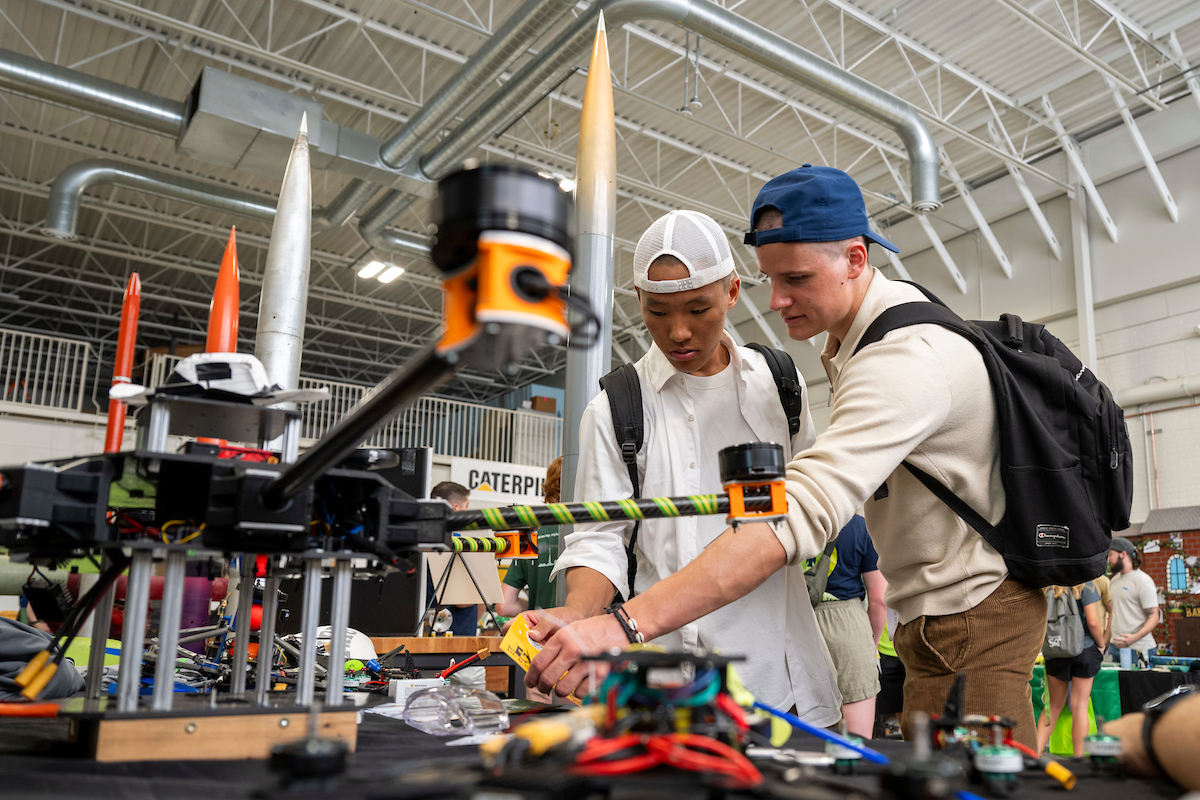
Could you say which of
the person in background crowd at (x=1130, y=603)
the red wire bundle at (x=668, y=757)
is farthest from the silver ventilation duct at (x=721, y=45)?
the red wire bundle at (x=668, y=757)

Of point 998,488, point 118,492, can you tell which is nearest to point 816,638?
point 998,488

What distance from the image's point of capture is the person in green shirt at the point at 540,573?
12.4ft

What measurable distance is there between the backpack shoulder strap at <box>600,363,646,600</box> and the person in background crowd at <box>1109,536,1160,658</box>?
6596 millimetres

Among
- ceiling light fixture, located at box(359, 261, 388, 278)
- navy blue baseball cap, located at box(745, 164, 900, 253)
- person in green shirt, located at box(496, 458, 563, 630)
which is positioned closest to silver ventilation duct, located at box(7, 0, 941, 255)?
ceiling light fixture, located at box(359, 261, 388, 278)

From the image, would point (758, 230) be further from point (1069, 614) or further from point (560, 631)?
point (1069, 614)

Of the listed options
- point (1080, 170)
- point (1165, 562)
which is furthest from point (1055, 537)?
point (1080, 170)

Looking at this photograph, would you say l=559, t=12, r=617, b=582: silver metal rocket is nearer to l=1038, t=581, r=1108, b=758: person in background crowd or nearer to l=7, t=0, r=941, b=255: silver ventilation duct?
l=7, t=0, r=941, b=255: silver ventilation duct

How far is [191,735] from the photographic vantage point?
86 centimetres

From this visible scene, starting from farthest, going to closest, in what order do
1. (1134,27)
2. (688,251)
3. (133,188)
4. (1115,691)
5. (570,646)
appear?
1. (133,188)
2. (1134,27)
3. (1115,691)
4. (688,251)
5. (570,646)

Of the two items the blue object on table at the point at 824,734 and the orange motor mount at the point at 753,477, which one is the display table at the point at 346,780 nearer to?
the blue object on table at the point at 824,734

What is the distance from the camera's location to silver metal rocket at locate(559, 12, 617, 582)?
3.38 m

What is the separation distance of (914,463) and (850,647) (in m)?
2.37

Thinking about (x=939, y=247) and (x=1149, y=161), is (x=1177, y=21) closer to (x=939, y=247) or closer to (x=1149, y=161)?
(x=1149, y=161)

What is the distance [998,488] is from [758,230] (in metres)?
0.60
